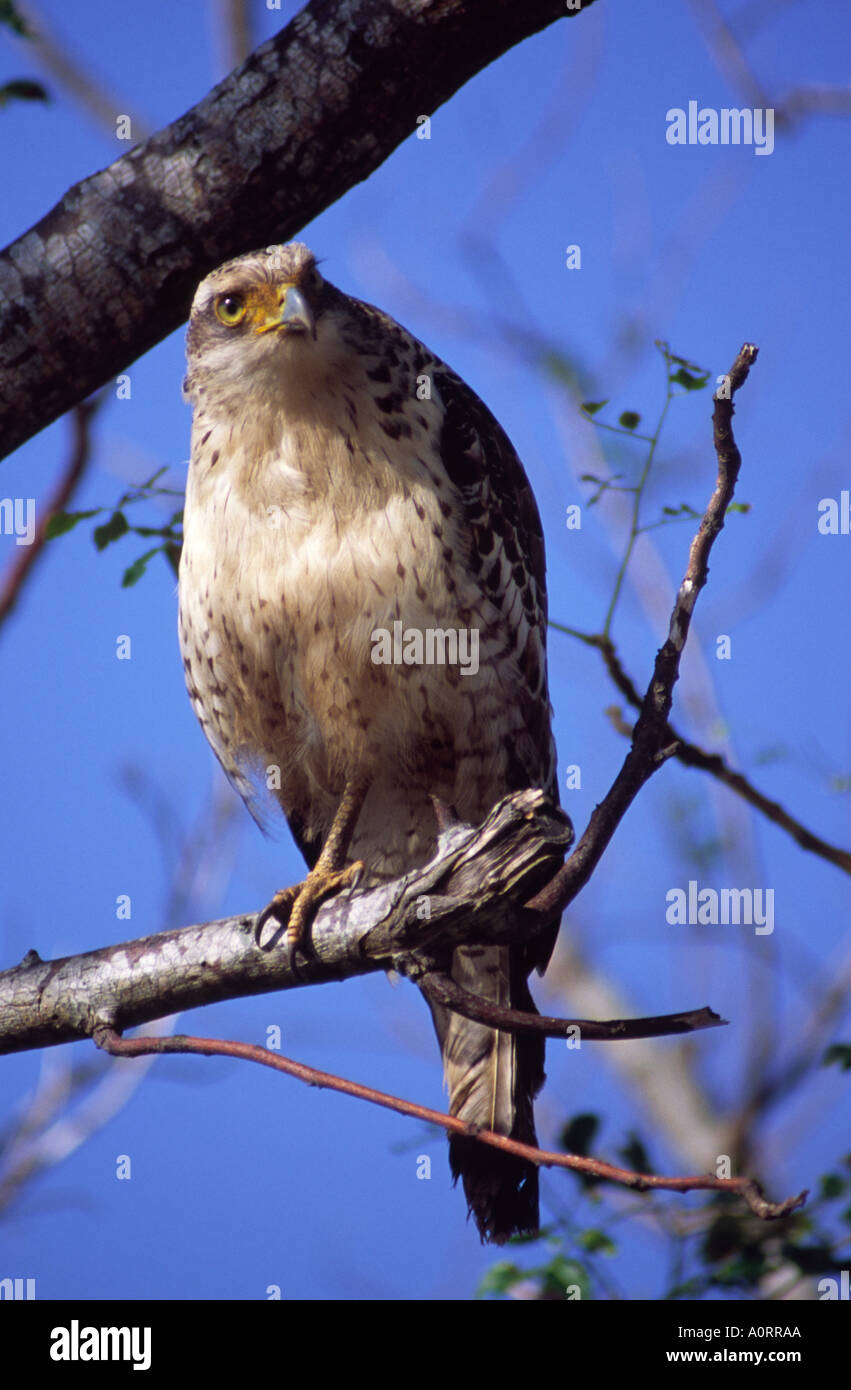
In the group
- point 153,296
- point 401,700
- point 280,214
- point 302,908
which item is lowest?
point 302,908

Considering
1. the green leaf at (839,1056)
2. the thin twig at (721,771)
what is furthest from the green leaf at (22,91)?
the green leaf at (839,1056)

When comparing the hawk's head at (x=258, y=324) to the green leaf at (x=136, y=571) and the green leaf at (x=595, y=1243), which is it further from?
the green leaf at (x=595, y=1243)

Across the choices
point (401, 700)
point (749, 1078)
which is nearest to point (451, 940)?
point (401, 700)

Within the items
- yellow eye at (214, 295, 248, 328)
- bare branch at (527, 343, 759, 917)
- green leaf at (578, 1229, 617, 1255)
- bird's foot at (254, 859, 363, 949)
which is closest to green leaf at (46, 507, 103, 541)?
yellow eye at (214, 295, 248, 328)

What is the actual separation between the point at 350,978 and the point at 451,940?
35 cm

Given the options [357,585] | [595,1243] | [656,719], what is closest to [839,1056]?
[595,1243]

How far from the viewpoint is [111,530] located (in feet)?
11.7

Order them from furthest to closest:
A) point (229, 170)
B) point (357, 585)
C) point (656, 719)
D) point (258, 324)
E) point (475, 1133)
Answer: point (258, 324)
point (357, 585)
point (229, 170)
point (656, 719)
point (475, 1133)

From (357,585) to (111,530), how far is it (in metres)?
0.83

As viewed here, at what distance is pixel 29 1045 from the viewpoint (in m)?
2.92

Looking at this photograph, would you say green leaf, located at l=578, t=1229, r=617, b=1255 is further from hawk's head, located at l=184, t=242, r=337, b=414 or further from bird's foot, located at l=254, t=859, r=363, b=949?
hawk's head, located at l=184, t=242, r=337, b=414

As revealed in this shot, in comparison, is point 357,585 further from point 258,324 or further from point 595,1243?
point 595,1243

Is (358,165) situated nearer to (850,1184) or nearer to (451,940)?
(451,940)

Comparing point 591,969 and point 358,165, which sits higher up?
point 358,165
